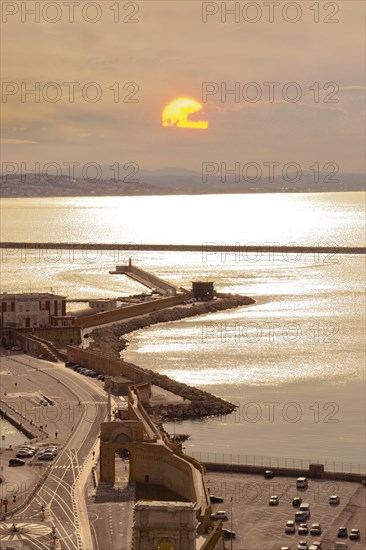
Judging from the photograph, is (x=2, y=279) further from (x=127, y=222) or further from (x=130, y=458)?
(x=127, y=222)

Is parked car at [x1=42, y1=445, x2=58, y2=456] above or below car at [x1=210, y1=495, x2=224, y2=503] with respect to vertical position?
above

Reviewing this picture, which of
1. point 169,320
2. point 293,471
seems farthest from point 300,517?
point 169,320

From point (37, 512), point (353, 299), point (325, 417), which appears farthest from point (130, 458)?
point (353, 299)

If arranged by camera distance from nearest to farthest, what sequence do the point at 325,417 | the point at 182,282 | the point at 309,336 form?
the point at 325,417 < the point at 309,336 < the point at 182,282

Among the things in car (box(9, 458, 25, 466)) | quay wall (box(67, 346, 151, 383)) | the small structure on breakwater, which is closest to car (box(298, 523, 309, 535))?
car (box(9, 458, 25, 466))

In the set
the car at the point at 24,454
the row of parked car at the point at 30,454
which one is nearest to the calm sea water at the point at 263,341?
the row of parked car at the point at 30,454

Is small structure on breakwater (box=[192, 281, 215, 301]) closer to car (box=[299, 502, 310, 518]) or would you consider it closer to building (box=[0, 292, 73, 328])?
building (box=[0, 292, 73, 328])

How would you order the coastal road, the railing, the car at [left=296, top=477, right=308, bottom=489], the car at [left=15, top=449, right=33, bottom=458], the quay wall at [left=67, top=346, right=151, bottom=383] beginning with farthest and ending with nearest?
the quay wall at [left=67, top=346, right=151, bottom=383]
the railing
the car at [left=15, top=449, right=33, bottom=458]
the car at [left=296, top=477, right=308, bottom=489]
the coastal road
